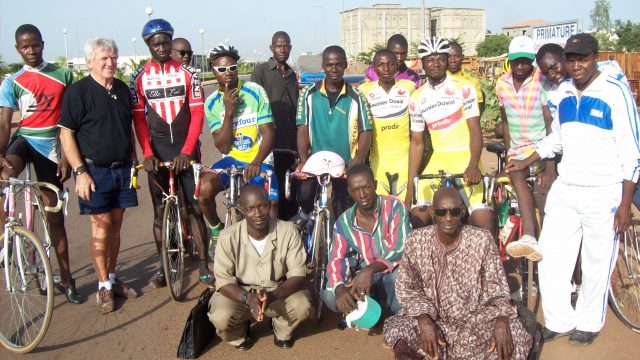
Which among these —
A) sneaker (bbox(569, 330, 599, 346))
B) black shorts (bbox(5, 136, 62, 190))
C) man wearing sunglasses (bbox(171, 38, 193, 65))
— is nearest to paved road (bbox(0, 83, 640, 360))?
sneaker (bbox(569, 330, 599, 346))

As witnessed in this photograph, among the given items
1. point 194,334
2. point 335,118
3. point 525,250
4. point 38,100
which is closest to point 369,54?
point 335,118

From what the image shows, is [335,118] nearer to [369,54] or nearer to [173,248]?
[173,248]

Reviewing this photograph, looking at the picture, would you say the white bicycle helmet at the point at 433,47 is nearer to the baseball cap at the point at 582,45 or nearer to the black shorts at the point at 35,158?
the baseball cap at the point at 582,45

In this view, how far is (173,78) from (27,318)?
8.14ft

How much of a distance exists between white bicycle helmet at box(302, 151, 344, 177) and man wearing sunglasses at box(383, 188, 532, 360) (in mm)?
1154

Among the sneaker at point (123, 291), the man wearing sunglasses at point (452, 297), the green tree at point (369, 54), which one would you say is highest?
the green tree at point (369, 54)

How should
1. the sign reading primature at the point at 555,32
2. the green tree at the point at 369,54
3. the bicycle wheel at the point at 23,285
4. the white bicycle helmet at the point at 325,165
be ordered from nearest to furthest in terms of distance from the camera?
the bicycle wheel at the point at 23,285 < the white bicycle helmet at the point at 325,165 < the sign reading primature at the point at 555,32 < the green tree at the point at 369,54

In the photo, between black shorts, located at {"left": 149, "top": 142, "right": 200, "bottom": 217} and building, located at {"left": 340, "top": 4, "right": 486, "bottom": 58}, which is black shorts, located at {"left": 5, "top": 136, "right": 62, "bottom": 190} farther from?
building, located at {"left": 340, "top": 4, "right": 486, "bottom": 58}

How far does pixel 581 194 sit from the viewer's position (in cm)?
437

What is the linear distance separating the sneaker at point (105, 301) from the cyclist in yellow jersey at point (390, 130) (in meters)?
2.62

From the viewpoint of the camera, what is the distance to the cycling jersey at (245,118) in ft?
18.8

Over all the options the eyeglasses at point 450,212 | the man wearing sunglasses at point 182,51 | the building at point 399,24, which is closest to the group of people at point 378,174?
the eyeglasses at point 450,212

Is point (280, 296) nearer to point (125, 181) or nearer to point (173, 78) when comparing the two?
point (125, 181)

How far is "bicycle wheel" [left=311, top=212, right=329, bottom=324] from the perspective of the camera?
502cm
